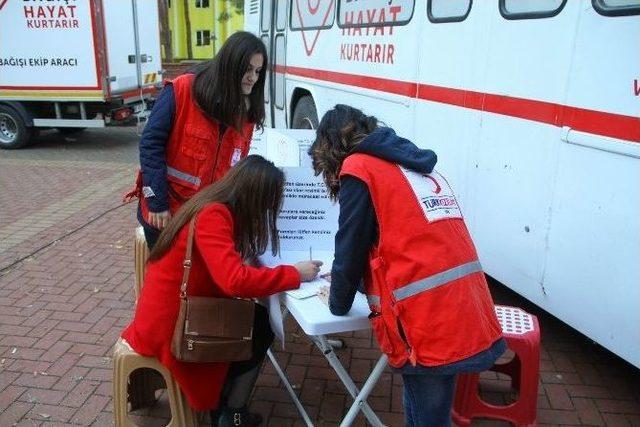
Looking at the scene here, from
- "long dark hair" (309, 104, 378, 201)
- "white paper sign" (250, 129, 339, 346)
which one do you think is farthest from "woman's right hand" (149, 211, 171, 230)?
"long dark hair" (309, 104, 378, 201)

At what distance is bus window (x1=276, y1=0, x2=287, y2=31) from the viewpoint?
6.89 m

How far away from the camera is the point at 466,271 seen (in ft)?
5.96

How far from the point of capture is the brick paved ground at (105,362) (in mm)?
2850

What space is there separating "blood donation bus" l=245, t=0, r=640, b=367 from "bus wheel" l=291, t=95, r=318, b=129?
172cm

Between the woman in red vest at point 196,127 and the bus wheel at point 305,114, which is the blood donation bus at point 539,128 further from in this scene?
the bus wheel at point 305,114

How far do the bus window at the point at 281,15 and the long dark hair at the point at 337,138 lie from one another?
5265 mm

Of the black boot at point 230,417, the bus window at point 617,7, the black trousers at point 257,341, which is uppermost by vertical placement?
the bus window at point 617,7

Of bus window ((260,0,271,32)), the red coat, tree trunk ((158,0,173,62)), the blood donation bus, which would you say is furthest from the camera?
tree trunk ((158,0,173,62))

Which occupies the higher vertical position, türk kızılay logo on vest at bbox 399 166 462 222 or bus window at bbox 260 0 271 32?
bus window at bbox 260 0 271 32

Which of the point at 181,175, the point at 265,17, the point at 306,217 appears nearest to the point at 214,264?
the point at 306,217

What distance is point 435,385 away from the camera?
1851 mm

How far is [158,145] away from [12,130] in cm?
799

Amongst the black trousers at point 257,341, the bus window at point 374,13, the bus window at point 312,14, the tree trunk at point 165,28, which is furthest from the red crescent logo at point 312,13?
the tree trunk at point 165,28

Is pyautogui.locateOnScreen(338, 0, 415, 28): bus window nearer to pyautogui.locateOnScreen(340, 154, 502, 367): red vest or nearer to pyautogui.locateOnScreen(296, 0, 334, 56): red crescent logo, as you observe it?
pyautogui.locateOnScreen(296, 0, 334, 56): red crescent logo
